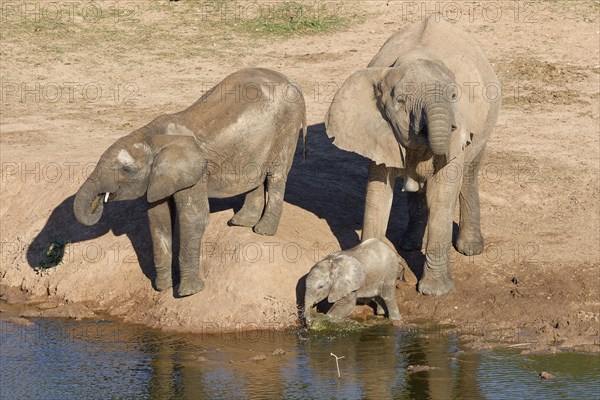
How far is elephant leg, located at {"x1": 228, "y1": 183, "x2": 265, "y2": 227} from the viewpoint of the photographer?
1302cm

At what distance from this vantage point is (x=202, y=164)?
12.0 metres

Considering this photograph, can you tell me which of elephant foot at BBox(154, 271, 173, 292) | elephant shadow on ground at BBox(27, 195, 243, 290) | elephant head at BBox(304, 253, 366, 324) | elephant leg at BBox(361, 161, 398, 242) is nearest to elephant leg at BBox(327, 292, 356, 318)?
elephant head at BBox(304, 253, 366, 324)

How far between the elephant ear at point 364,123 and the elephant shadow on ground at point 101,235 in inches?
72.5

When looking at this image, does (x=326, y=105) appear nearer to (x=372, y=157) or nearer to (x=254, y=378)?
(x=372, y=157)

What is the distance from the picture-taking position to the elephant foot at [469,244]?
528 inches

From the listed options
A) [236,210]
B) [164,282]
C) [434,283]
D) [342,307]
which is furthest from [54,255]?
[434,283]

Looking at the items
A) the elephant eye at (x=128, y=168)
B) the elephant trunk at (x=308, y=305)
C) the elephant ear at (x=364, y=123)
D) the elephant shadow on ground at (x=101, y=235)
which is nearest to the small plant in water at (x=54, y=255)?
the elephant shadow on ground at (x=101, y=235)

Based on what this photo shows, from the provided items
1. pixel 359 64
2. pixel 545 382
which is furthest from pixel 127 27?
pixel 545 382

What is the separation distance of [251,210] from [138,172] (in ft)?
5.45

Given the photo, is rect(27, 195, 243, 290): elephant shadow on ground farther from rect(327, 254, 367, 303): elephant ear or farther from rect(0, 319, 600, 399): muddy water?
rect(327, 254, 367, 303): elephant ear

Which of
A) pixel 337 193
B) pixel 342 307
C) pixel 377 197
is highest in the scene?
pixel 377 197

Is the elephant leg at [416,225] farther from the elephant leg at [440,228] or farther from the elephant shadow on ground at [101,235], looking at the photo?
the elephant shadow on ground at [101,235]

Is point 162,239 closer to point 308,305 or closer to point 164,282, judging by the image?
point 164,282

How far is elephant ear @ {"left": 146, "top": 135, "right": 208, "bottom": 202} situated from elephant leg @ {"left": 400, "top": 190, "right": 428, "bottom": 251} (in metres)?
2.67
